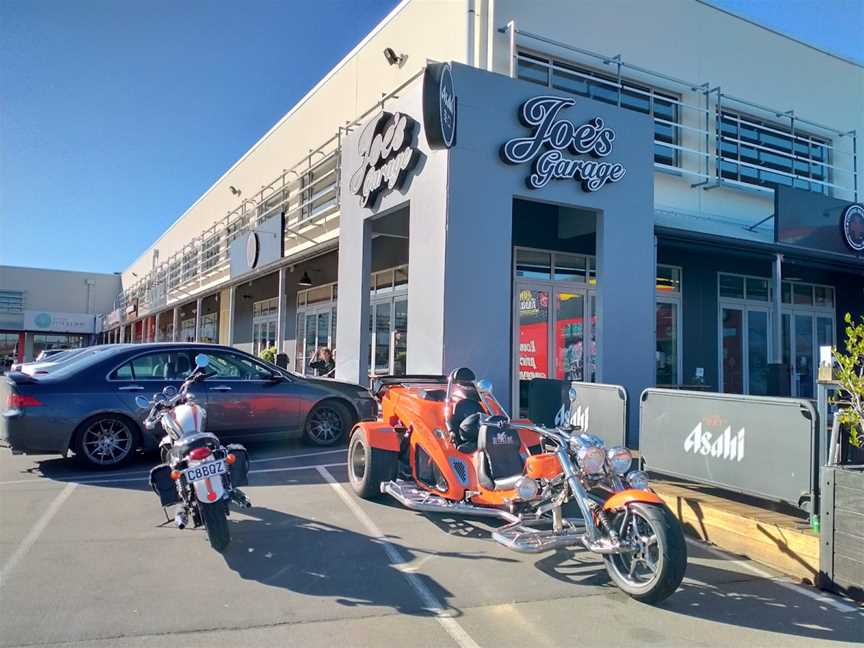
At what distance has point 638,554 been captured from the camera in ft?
13.8

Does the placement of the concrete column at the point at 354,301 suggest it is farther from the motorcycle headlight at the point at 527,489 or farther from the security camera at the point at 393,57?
the motorcycle headlight at the point at 527,489

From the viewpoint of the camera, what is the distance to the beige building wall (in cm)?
1201

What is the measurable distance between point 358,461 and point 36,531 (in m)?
2.94

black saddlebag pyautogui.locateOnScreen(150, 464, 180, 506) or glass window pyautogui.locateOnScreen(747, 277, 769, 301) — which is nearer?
black saddlebag pyautogui.locateOnScreen(150, 464, 180, 506)

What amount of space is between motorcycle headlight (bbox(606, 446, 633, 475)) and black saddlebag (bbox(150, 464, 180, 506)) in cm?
354

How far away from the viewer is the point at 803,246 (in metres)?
13.7

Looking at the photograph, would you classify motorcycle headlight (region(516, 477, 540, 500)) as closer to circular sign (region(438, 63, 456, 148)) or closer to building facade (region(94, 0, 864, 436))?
building facade (region(94, 0, 864, 436))

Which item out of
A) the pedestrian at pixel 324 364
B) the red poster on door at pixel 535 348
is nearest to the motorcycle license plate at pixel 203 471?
the red poster on door at pixel 535 348

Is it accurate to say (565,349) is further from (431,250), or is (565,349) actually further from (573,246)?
(431,250)

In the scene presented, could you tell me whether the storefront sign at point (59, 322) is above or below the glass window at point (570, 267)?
above

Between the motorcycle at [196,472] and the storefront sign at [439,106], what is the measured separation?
16.9 ft

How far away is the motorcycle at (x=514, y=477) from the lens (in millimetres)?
4145

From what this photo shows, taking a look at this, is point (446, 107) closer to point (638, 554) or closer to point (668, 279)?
point (638, 554)

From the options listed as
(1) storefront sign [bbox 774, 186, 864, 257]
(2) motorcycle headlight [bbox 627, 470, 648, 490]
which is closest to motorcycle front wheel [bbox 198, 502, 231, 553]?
(2) motorcycle headlight [bbox 627, 470, 648, 490]
